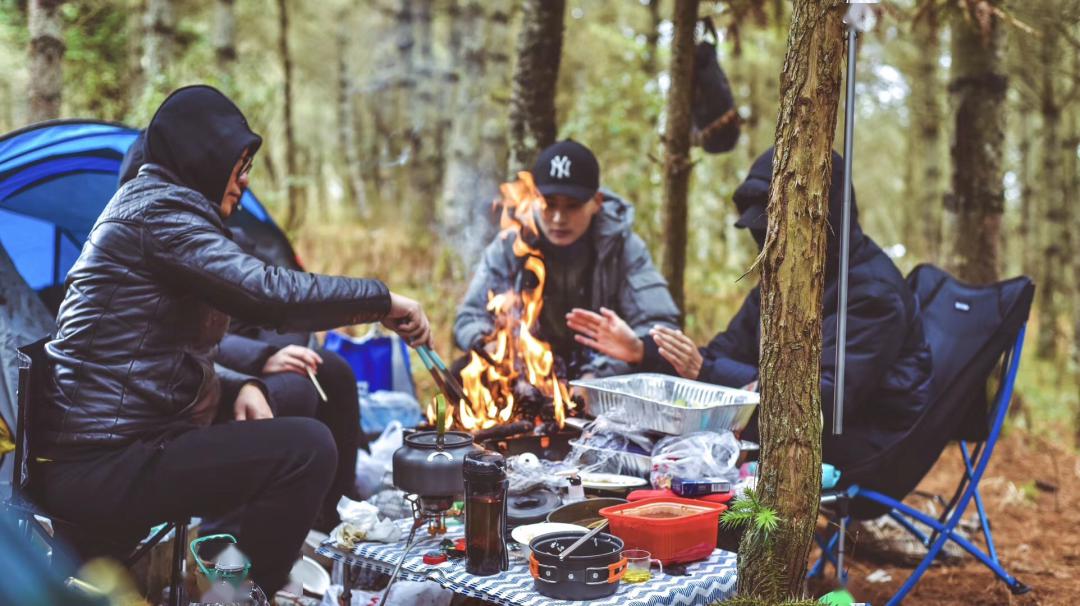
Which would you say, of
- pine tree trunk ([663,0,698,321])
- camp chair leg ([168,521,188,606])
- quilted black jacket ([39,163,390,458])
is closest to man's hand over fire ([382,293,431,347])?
quilted black jacket ([39,163,390,458])

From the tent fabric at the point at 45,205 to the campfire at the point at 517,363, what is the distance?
6.16 feet

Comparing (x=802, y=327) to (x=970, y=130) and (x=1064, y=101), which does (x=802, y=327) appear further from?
(x=1064, y=101)

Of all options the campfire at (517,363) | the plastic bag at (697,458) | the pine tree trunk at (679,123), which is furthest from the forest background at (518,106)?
the plastic bag at (697,458)

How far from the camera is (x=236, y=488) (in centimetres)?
298

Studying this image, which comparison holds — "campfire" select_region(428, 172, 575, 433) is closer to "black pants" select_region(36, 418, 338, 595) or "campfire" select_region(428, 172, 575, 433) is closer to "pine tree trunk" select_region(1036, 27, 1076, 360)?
"black pants" select_region(36, 418, 338, 595)

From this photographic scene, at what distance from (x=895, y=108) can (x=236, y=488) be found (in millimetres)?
18300

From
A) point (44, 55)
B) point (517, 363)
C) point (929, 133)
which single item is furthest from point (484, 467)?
point (929, 133)

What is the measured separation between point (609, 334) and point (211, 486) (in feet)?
6.85

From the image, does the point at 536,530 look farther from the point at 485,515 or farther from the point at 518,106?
the point at 518,106

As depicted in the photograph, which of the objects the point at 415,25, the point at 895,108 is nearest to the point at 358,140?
the point at 415,25

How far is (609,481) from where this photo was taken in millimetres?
3494

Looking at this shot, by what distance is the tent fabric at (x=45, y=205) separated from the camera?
4.09 m

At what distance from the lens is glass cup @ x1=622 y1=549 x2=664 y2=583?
8.93 feet

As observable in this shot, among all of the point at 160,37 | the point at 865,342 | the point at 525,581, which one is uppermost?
the point at 160,37
